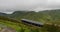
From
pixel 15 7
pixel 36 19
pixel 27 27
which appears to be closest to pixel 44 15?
pixel 36 19

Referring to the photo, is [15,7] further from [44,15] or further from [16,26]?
[44,15]

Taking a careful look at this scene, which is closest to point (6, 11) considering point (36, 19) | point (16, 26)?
point (16, 26)

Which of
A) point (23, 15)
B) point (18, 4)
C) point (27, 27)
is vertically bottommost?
point (27, 27)

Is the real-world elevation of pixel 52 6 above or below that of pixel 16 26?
above

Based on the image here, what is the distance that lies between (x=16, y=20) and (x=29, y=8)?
0.62 feet

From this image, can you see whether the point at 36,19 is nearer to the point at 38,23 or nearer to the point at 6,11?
the point at 38,23

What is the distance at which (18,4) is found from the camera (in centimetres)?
148

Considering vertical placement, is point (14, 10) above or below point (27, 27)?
above

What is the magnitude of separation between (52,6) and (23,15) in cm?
32

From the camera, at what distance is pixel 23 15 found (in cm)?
144

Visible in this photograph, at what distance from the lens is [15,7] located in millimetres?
1474

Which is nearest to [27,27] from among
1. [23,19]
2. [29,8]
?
[23,19]

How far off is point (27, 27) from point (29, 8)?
0.69 ft

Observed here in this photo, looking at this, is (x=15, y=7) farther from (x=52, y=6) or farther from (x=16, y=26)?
(x=52, y=6)
